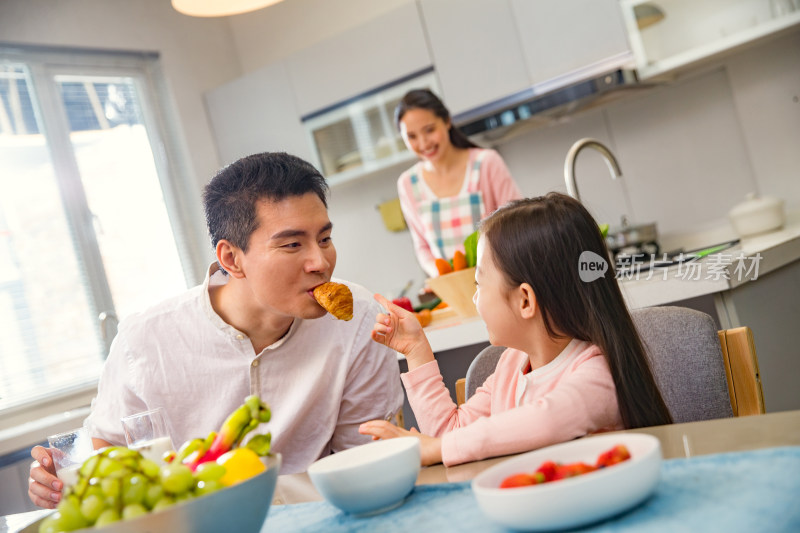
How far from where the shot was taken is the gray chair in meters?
1.23

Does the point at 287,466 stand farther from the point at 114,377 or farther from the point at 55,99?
the point at 55,99

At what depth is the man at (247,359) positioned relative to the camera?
1603 millimetres

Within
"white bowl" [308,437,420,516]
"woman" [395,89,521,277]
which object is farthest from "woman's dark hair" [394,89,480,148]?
"white bowl" [308,437,420,516]

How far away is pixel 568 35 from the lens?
3711 mm

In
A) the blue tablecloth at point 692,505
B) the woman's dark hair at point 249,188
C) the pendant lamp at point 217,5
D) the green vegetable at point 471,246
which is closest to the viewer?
the blue tablecloth at point 692,505

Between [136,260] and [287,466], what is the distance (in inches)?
118

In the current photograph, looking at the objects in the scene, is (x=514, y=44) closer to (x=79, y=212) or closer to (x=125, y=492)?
(x=79, y=212)

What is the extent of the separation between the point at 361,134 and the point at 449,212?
124cm

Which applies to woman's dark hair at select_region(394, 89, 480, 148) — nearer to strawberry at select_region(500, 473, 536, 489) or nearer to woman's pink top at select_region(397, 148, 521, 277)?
woman's pink top at select_region(397, 148, 521, 277)

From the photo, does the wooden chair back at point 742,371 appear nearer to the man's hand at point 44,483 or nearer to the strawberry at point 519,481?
the strawberry at point 519,481

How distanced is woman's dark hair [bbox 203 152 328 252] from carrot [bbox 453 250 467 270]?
28.9 inches

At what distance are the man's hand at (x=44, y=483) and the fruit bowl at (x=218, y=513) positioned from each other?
0.71 m

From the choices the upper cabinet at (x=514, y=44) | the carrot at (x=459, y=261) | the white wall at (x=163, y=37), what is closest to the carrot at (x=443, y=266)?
the carrot at (x=459, y=261)

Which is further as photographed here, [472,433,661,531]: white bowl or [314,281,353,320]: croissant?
[314,281,353,320]: croissant
